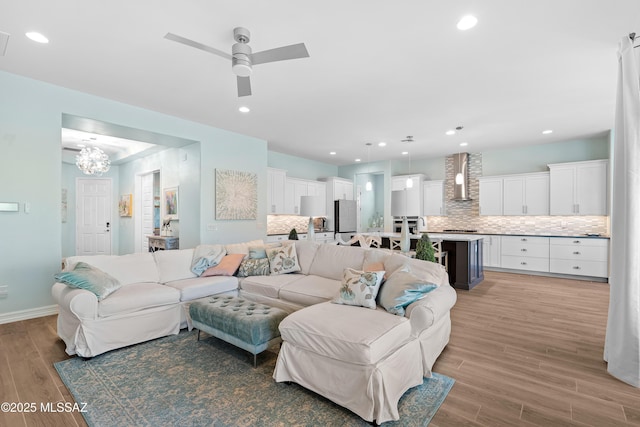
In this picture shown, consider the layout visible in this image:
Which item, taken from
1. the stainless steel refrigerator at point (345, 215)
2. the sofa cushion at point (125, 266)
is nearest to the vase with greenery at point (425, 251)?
the sofa cushion at point (125, 266)

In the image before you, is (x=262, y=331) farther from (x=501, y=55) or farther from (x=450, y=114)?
(x=450, y=114)

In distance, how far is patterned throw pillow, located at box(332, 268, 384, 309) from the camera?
2.65 metres

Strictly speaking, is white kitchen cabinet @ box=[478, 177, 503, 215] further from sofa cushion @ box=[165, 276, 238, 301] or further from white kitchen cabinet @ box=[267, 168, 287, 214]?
sofa cushion @ box=[165, 276, 238, 301]

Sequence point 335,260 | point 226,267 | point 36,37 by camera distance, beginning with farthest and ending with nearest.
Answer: point 226,267
point 335,260
point 36,37

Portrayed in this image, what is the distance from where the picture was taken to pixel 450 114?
194 inches

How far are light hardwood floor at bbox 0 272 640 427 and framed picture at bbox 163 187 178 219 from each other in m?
3.08

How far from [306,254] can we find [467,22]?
3.18 meters

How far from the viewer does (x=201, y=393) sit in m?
2.27

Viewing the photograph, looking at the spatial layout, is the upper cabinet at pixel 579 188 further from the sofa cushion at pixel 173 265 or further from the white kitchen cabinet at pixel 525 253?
the sofa cushion at pixel 173 265

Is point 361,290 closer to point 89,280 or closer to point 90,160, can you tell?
point 89,280

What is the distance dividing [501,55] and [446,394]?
3.24 metres

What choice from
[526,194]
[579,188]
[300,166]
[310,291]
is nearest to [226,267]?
[310,291]

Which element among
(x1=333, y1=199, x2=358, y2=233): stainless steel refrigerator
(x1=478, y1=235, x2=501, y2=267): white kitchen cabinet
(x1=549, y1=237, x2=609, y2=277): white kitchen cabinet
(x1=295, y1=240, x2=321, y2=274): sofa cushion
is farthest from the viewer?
(x1=333, y1=199, x2=358, y2=233): stainless steel refrigerator

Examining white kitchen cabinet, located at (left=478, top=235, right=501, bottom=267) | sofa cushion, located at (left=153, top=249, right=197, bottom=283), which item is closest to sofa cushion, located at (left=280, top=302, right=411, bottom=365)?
sofa cushion, located at (left=153, top=249, right=197, bottom=283)
